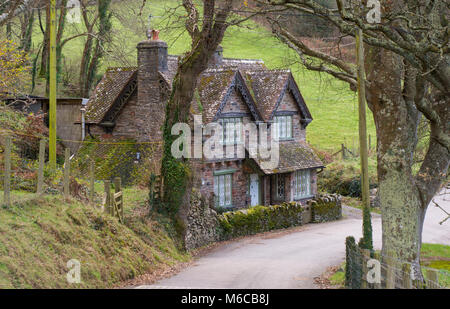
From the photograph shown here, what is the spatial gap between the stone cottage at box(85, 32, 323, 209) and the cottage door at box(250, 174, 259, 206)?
5cm

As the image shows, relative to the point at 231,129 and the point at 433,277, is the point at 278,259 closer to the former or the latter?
the point at 231,129

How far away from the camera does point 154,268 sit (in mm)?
20156

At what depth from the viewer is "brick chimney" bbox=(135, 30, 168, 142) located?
106 feet

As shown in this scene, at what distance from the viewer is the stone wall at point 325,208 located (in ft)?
115

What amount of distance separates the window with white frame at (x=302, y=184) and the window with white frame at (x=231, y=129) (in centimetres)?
532

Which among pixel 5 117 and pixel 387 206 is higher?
pixel 5 117

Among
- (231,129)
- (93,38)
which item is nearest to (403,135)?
(231,129)

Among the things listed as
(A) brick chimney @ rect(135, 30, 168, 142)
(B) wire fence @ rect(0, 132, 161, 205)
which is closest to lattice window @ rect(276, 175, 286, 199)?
(A) brick chimney @ rect(135, 30, 168, 142)

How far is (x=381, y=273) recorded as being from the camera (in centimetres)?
1432

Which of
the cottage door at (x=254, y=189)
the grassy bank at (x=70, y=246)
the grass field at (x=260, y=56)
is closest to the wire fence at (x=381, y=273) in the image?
the grassy bank at (x=70, y=246)

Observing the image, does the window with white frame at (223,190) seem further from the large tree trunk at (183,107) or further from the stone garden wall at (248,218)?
the large tree trunk at (183,107)
